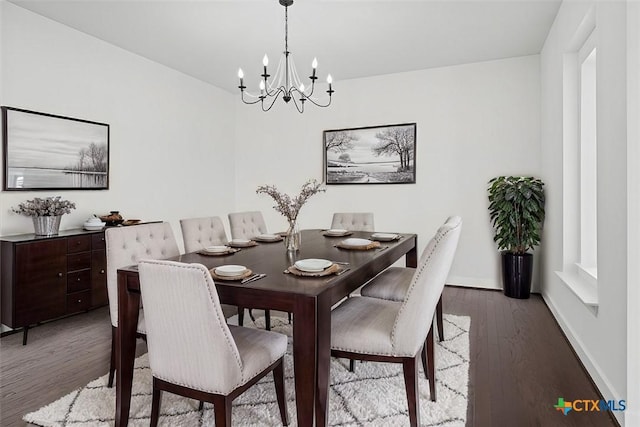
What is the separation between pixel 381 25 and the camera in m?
3.64

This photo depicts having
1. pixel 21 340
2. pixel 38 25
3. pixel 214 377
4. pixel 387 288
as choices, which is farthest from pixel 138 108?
pixel 214 377

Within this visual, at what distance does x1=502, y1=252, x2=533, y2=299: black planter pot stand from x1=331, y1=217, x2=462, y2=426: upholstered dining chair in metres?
2.67

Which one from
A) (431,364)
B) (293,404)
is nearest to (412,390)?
(431,364)

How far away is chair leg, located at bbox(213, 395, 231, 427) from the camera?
4.80 feet

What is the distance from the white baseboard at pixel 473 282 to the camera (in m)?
4.64

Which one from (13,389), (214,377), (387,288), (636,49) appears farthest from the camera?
(387,288)

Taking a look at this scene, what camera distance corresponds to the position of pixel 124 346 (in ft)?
6.04

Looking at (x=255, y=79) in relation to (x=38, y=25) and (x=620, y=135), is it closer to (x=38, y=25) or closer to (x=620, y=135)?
(x=38, y=25)

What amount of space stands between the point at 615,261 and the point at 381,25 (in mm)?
2789

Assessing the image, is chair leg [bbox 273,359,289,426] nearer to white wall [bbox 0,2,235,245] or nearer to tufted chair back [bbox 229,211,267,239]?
tufted chair back [bbox 229,211,267,239]

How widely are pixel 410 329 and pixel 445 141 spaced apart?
360 centimetres

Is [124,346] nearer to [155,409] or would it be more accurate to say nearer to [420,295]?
[155,409]

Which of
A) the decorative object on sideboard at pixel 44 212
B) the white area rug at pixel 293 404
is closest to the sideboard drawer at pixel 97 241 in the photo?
the decorative object on sideboard at pixel 44 212

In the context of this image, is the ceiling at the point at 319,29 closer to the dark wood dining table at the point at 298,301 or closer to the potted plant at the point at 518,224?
the potted plant at the point at 518,224
